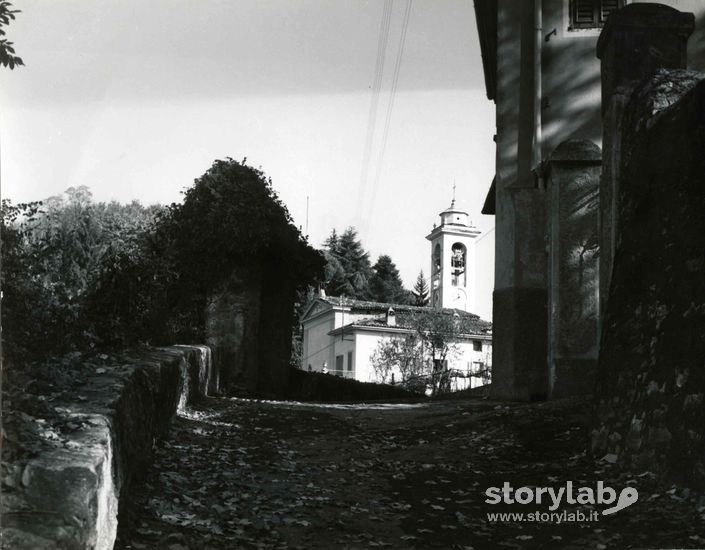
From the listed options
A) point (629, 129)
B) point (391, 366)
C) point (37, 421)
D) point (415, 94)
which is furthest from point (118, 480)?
point (391, 366)

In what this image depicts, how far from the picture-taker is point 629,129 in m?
7.81

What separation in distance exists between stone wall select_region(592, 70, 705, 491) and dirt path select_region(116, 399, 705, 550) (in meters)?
0.30

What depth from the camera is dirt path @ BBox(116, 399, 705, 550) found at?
5.18 metres

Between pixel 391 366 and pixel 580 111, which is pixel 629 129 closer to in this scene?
pixel 580 111

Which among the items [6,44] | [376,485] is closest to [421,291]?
[376,485]

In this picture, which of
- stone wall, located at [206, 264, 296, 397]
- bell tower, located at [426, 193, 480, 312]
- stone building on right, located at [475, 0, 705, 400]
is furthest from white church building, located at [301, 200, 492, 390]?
stone building on right, located at [475, 0, 705, 400]

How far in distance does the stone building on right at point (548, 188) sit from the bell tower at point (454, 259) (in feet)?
110

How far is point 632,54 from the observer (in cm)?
887

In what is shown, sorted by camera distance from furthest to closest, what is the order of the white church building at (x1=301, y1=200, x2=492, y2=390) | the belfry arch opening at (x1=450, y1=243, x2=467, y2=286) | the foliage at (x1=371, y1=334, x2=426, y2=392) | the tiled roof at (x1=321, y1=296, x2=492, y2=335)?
the belfry arch opening at (x1=450, y1=243, x2=467, y2=286)
the white church building at (x1=301, y1=200, x2=492, y2=390)
the tiled roof at (x1=321, y1=296, x2=492, y2=335)
the foliage at (x1=371, y1=334, x2=426, y2=392)

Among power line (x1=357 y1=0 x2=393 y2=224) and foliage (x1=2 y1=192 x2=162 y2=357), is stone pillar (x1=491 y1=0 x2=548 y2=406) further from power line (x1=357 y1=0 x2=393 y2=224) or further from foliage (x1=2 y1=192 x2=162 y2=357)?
foliage (x1=2 y1=192 x2=162 y2=357)

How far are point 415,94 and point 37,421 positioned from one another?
443 cm

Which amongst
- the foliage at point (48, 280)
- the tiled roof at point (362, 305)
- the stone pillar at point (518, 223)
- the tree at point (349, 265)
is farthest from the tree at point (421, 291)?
the foliage at point (48, 280)

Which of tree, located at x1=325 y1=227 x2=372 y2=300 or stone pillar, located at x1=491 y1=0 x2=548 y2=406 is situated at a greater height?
tree, located at x1=325 y1=227 x2=372 y2=300

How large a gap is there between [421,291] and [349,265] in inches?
390
